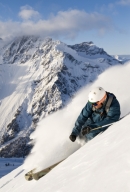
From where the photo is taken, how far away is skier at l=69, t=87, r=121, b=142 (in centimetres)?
859

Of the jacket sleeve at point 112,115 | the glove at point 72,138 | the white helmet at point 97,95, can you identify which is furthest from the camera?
the glove at point 72,138

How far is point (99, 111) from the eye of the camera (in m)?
9.07

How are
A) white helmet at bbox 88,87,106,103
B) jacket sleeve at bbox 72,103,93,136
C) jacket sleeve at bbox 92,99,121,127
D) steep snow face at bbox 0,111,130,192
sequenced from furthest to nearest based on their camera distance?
jacket sleeve at bbox 72,103,93,136
white helmet at bbox 88,87,106,103
jacket sleeve at bbox 92,99,121,127
steep snow face at bbox 0,111,130,192

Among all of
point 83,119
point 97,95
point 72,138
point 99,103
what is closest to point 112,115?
point 99,103

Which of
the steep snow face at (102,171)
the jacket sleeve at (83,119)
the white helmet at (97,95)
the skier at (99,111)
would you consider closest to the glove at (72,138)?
the skier at (99,111)

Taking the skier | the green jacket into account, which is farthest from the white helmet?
the green jacket

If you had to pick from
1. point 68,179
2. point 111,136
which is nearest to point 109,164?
point 68,179

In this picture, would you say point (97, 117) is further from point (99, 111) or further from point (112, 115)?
point (112, 115)

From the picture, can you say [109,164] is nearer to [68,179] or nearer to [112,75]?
[68,179]

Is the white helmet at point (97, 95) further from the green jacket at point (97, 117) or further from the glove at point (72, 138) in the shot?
the glove at point (72, 138)

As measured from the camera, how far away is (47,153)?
33.7ft

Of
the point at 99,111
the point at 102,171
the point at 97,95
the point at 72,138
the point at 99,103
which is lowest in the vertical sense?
the point at 102,171

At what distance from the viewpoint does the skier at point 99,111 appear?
28.2 feet

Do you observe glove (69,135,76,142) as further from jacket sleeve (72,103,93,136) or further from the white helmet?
the white helmet
